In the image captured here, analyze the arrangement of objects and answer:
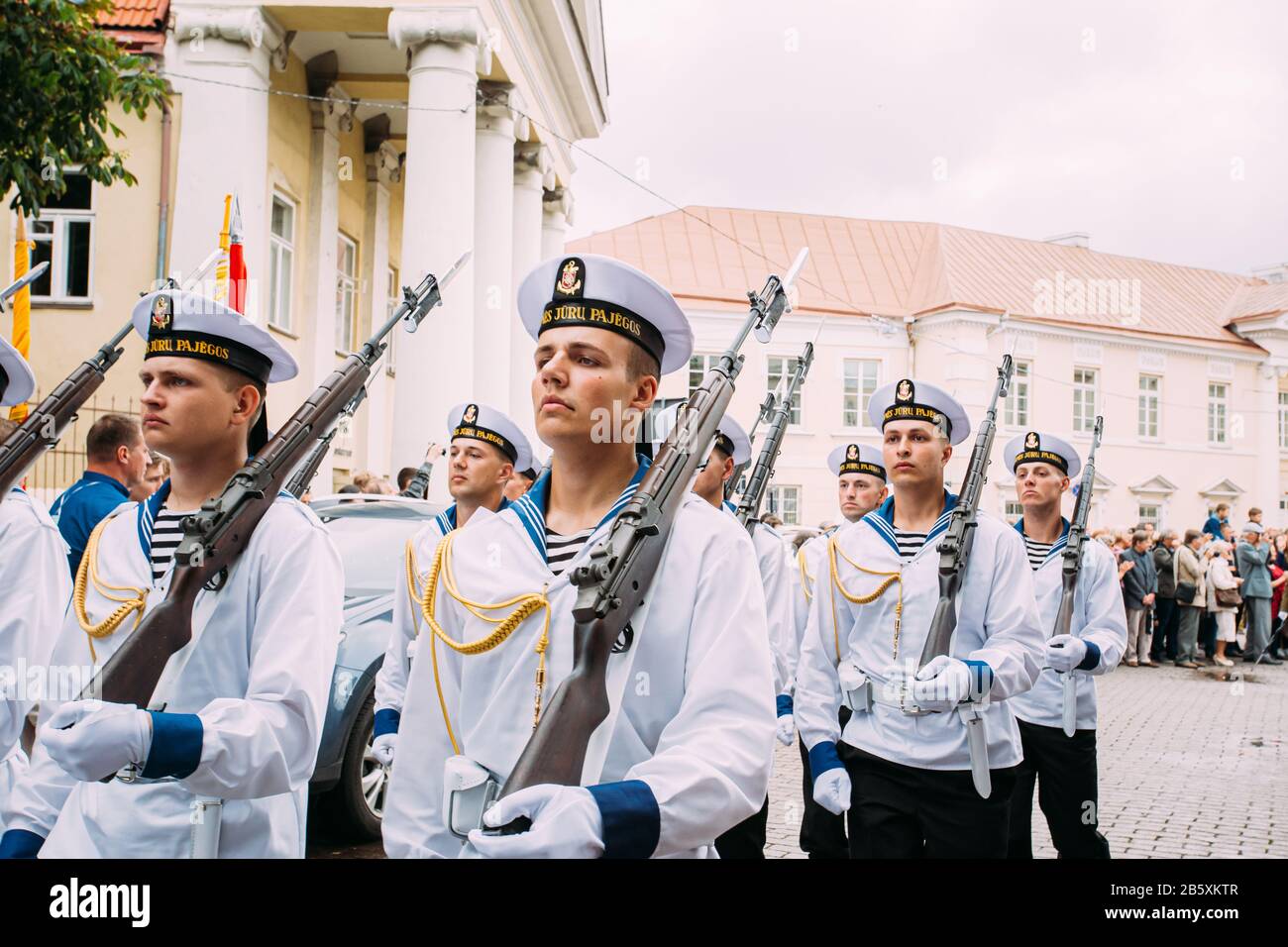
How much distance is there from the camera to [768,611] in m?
5.22

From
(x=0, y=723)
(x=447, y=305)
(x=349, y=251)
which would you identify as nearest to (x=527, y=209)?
(x=349, y=251)

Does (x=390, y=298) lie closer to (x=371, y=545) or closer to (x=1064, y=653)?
(x=371, y=545)

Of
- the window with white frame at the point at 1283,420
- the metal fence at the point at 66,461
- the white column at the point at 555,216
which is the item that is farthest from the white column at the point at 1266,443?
the white column at the point at 555,216

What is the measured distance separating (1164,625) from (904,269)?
1014 centimetres

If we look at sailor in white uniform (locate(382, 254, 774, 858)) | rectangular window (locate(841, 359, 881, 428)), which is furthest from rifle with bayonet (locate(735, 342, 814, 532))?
rectangular window (locate(841, 359, 881, 428))

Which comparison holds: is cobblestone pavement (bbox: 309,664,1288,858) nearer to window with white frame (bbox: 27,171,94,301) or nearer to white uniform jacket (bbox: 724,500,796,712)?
white uniform jacket (bbox: 724,500,796,712)

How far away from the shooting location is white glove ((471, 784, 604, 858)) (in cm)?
175

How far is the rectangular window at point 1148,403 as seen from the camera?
1576 centimetres

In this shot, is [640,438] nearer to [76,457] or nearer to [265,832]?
[265,832]

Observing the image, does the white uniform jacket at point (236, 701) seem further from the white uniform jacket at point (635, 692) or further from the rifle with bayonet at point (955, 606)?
the rifle with bayonet at point (955, 606)

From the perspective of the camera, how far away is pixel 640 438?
2.56 metres

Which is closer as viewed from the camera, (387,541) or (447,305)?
(387,541)

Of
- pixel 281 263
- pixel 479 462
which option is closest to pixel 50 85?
pixel 479 462
